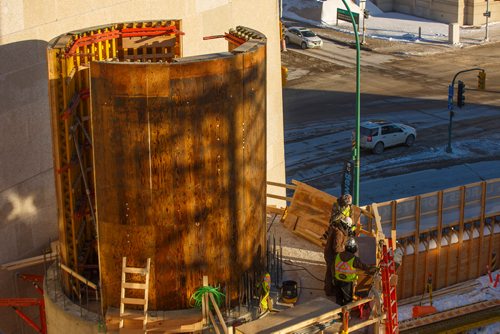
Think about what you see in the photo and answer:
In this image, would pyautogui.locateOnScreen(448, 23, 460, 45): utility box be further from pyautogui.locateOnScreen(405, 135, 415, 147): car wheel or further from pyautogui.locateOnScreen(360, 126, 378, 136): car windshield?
pyautogui.locateOnScreen(360, 126, 378, 136): car windshield

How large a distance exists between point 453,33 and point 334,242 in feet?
176

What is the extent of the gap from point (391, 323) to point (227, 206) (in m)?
3.89

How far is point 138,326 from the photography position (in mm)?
17891

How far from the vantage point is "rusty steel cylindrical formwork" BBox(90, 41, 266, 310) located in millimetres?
17156

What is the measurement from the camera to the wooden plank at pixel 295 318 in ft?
57.3

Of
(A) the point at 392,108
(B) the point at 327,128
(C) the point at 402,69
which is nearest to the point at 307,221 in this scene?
(B) the point at 327,128

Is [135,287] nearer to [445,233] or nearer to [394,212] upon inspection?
[394,212]

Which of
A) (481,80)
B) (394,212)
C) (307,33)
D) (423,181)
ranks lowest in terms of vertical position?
(423,181)

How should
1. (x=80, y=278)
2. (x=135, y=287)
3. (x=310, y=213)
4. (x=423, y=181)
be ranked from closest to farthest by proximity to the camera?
1. (x=135, y=287)
2. (x=80, y=278)
3. (x=310, y=213)
4. (x=423, y=181)

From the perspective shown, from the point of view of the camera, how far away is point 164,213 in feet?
58.2

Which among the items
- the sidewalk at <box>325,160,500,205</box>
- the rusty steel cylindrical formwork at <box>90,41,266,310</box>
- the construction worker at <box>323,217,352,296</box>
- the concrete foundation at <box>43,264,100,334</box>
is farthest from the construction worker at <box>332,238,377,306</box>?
the sidewalk at <box>325,160,500,205</box>

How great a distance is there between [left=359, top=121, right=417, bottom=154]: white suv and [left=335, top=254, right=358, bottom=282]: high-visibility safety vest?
28.5 m

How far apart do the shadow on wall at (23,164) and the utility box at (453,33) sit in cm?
5262

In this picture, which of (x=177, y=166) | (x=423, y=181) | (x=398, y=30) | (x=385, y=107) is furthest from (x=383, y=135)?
(x=177, y=166)
